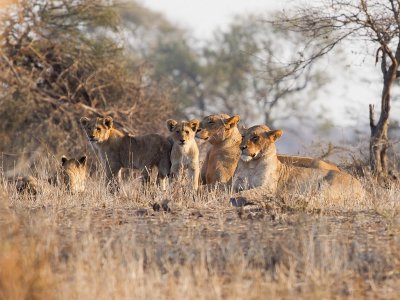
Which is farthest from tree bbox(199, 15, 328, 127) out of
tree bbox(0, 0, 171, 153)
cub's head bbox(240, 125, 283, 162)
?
cub's head bbox(240, 125, 283, 162)

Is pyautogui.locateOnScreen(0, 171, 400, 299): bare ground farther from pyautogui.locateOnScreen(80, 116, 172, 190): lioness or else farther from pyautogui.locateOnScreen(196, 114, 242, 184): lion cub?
pyautogui.locateOnScreen(80, 116, 172, 190): lioness

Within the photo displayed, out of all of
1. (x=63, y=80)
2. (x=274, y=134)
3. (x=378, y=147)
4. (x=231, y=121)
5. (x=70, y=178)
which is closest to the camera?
(x=274, y=134)

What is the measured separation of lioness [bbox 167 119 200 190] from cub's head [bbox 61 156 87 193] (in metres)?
1.52

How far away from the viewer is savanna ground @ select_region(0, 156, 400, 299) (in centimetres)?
521

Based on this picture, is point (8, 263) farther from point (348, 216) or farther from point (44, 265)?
point (348, 216)

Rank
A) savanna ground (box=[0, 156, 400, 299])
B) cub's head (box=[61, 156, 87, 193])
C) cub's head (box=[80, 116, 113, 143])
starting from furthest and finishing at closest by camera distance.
→ cub's head (box=[61, 156, 87, 193]) < cub's head (box=[80, 116, 113, 143]) < savanna ground (box=[0, 156, 400, 299])

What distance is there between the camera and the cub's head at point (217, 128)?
1069 centimetres

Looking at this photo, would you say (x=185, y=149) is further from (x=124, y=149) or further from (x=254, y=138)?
(x=124, y=149)

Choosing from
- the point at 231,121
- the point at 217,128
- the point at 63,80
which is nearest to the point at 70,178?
the point at 217,128

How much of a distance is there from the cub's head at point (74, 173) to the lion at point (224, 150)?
185cm

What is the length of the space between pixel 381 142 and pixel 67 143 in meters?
7.19

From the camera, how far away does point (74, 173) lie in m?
12.0

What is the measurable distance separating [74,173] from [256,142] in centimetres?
329

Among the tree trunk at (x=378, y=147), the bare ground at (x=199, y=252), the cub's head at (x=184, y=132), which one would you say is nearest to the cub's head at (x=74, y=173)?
the cub's head at (x=184, y=132)
